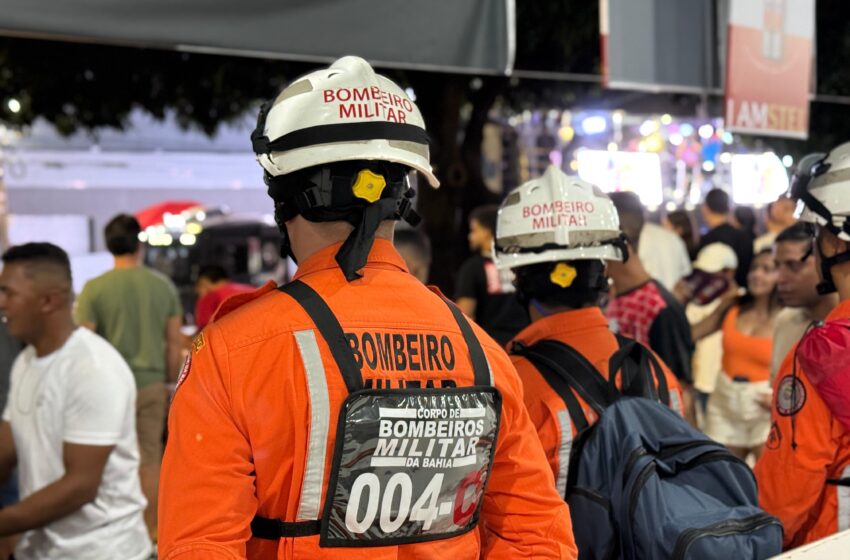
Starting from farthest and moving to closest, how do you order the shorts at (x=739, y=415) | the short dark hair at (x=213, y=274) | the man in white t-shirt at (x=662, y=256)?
the short dark hair at (x=213, y=274), the man in white t-shirt at (x=662, y=256), the shorts at (x=739, y=415)

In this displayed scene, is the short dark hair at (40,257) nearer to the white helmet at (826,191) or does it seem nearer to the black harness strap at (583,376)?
the black harness strap at (583,376)

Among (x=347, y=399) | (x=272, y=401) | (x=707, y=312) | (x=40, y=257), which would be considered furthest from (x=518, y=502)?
(x=707, y=312)

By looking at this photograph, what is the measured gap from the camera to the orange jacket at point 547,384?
Result: 106 inches

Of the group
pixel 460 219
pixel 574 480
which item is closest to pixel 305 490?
pixel 574 480

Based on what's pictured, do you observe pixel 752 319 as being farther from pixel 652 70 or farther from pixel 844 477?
pixel 844 477

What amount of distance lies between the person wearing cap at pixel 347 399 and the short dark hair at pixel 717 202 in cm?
804

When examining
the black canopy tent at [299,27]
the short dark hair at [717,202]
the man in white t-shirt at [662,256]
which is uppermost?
the black canopy tent at [299,27]

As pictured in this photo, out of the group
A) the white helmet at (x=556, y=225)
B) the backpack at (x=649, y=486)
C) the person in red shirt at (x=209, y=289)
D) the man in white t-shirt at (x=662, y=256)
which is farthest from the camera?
the person in red shirt at (x=209, y=289)

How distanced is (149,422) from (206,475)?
216 inches

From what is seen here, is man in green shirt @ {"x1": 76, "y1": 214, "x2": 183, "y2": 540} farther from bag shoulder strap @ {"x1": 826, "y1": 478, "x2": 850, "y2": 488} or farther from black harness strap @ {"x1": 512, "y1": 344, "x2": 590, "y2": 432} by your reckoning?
bag shoulder strap @ {"x1": 826, "y1": 478, "x2": 850, "y2": 488}

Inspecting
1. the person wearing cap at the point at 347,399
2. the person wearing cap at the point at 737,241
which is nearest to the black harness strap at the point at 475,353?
the person wearing cap at the point at 347,399

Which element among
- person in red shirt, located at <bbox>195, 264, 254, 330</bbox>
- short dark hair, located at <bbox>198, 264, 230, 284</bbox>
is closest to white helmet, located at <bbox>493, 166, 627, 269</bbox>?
person in red shirt, located at <bbox>195, 264, 254, 330</bbox>

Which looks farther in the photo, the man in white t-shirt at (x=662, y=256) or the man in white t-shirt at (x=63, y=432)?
the man in white t-shirt at (x=662, y=256)

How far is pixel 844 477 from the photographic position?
2779mm
